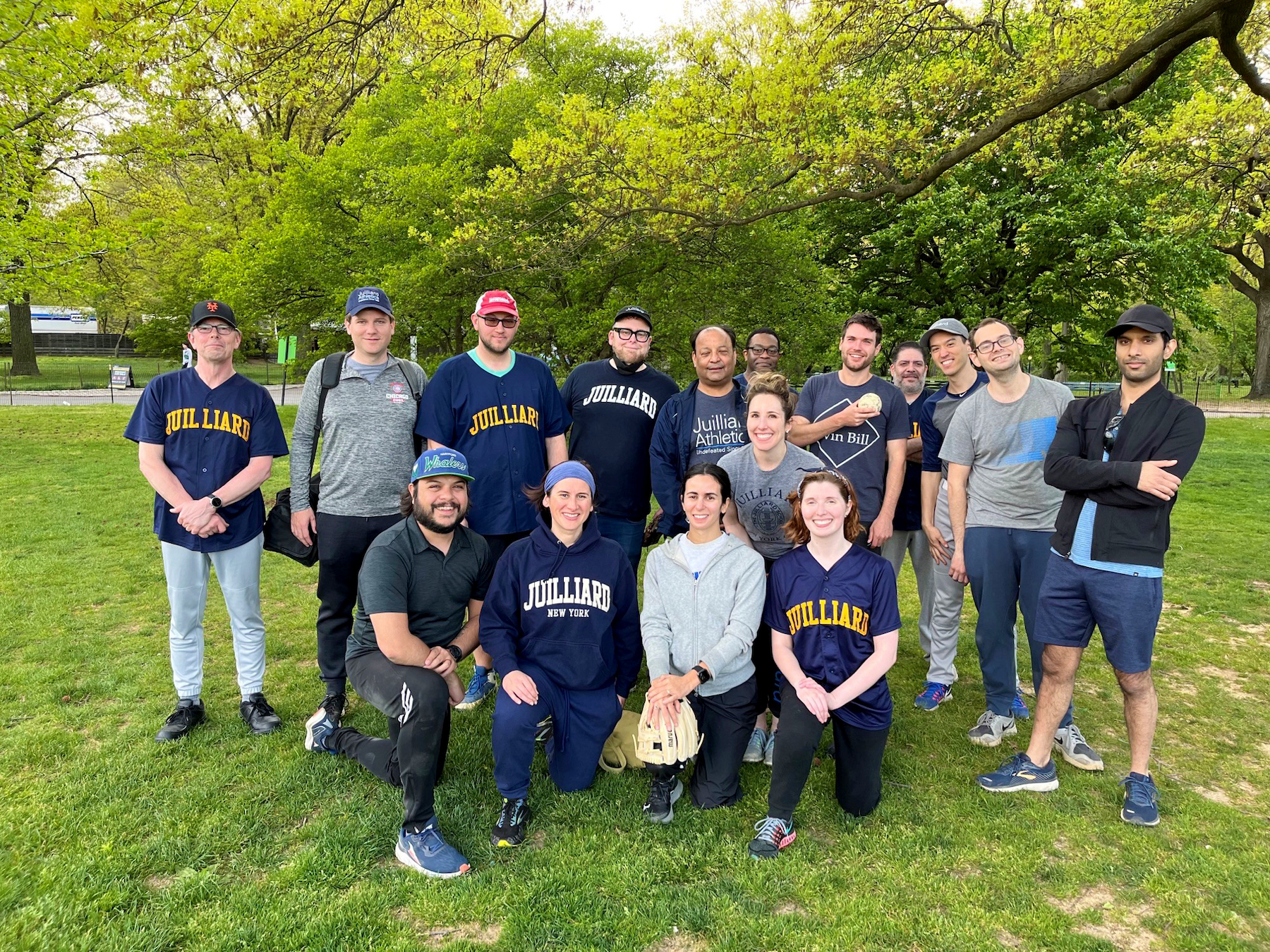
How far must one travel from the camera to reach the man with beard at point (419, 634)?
3.06 meters

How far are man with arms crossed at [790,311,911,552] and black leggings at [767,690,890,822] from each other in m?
1.30

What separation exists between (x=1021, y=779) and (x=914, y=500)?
6.21 feet

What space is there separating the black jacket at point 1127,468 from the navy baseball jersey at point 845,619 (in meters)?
0.98

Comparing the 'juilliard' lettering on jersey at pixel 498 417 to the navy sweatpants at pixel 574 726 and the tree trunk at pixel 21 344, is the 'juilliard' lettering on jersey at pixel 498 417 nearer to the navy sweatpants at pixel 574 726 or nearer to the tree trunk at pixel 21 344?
the navy sweatpants at pixel 574 726

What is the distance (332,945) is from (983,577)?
11.8 ft

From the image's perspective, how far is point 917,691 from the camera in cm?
489

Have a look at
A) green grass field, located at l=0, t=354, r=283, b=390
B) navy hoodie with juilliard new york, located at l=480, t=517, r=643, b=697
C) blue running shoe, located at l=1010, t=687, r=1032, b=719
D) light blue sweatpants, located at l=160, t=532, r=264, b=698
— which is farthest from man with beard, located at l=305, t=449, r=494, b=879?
green grass field, located at l=0, t=354, r=283, b=390

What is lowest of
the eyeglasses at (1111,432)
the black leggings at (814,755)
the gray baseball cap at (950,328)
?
the black leggings at (814,755)

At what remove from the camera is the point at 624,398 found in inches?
179

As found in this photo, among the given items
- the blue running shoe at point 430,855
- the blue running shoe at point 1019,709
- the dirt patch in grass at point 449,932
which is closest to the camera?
the dirt patch in grass at point 449,932

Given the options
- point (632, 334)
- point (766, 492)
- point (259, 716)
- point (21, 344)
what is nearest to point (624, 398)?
point (632, 334)

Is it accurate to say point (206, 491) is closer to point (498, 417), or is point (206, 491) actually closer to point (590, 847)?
point (498, 417)

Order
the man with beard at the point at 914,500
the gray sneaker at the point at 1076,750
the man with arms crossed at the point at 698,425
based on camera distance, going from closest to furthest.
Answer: the gray sneaker at the point at 1076,750 < the man with arms crossed at the point at 698,425 < the man with beard at the point at 914,500

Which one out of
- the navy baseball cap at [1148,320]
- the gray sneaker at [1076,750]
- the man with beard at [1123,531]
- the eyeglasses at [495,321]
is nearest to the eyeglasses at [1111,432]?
the man with beard at [1123,531]
